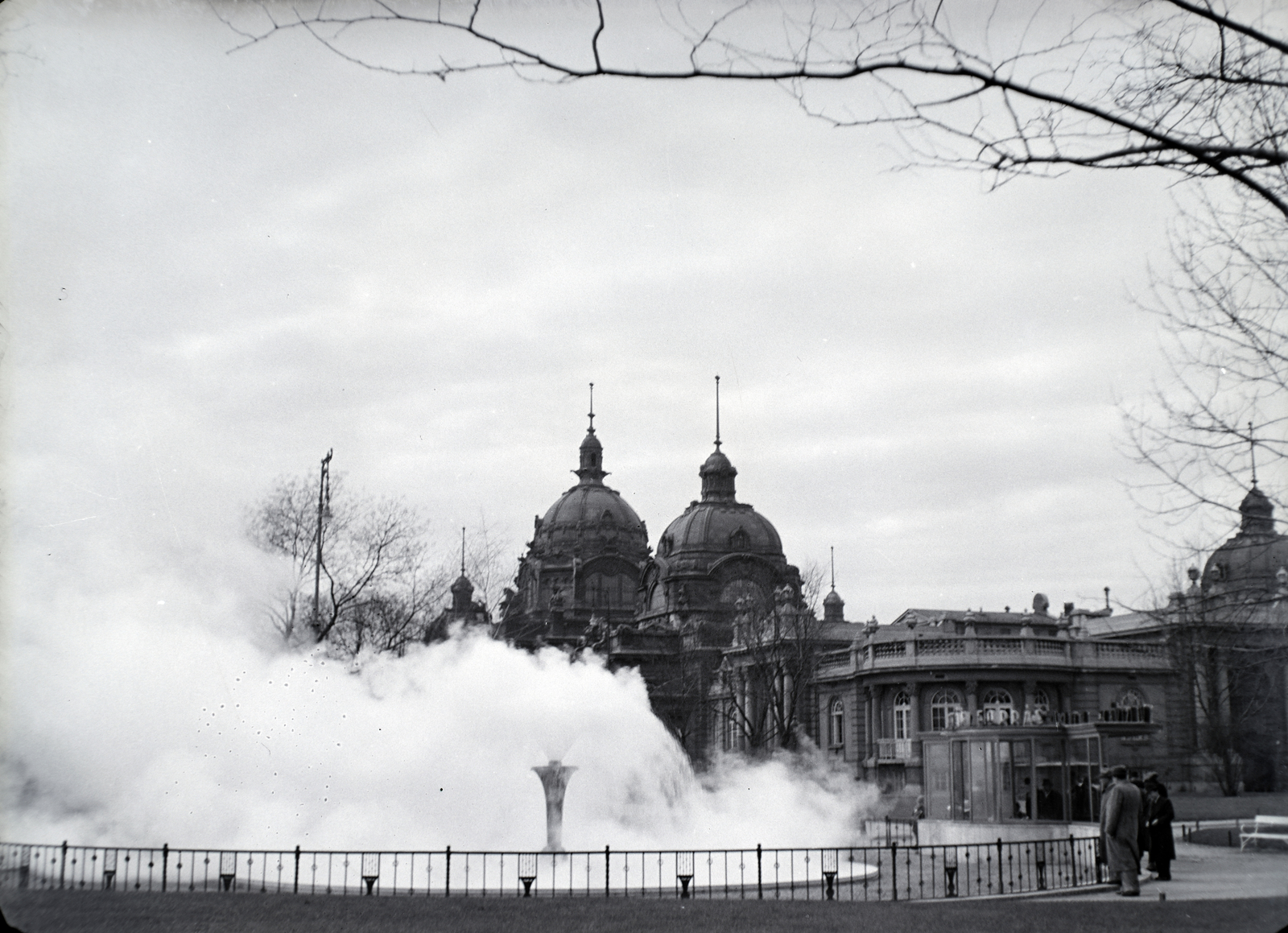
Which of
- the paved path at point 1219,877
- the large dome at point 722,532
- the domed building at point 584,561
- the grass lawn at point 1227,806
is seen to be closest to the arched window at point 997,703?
the grass lawn at point 1227,806

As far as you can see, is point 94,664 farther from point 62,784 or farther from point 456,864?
point 456,864

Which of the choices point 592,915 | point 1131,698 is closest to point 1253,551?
point 592,915

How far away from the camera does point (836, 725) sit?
6162cm

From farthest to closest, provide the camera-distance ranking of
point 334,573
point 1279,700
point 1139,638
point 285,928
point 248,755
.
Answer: point 1139,638, point 1279,700, point 334,573, point 248,755, point 285,928

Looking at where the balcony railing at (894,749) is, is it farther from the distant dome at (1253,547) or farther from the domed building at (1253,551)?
the domed building at (1253,551)

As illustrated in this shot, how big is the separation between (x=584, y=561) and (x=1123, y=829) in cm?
9098

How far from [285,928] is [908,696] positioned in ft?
147

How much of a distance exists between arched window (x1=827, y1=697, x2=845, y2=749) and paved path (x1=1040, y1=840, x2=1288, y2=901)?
33.8 m

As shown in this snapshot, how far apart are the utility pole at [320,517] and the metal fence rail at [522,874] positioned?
13167mm

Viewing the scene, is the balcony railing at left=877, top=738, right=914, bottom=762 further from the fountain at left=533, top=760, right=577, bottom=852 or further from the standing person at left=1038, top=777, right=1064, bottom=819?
the fountain at left=533, top=760, right=577, bottom=852

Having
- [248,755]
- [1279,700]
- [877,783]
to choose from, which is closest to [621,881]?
[248,755]

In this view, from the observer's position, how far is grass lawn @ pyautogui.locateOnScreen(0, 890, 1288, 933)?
13.6 m

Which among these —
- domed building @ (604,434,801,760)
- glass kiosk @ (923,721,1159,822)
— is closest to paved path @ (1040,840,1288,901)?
glass kiosk @ (923,721,1159,822)

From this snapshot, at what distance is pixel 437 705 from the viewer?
2561 centimetres
